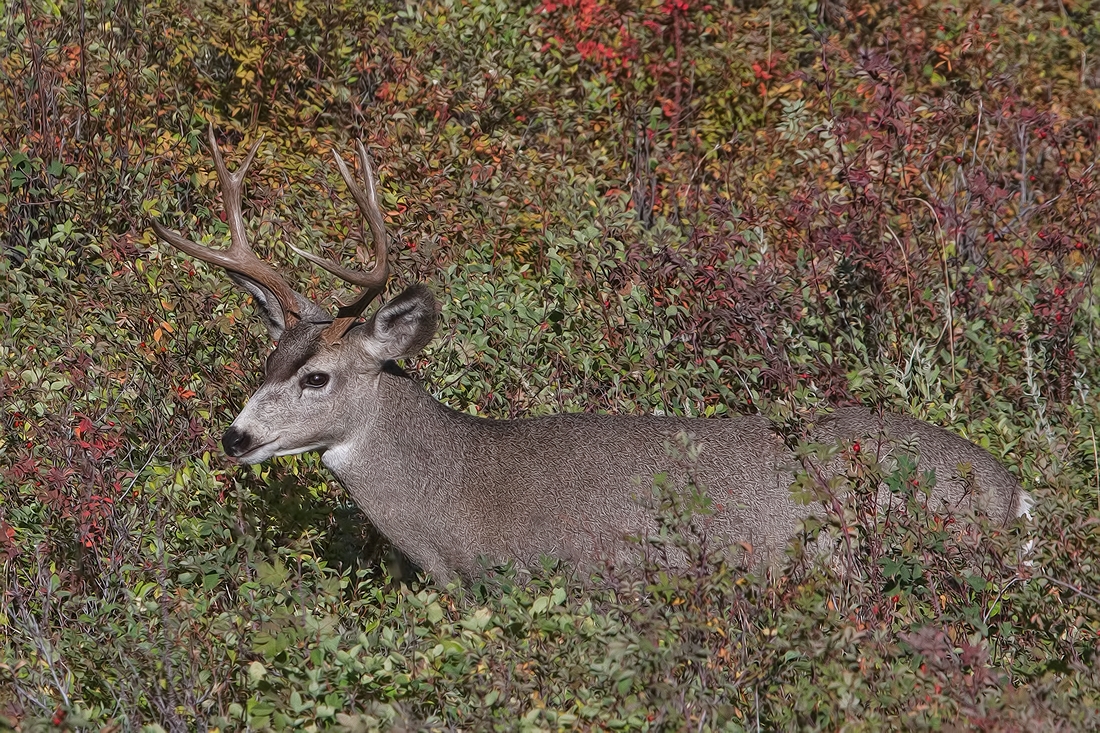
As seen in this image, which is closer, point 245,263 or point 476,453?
point 476,453

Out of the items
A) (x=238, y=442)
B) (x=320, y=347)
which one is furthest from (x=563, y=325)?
(x=238, y=442)

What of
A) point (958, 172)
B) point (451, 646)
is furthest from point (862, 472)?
→ point (958, 172)

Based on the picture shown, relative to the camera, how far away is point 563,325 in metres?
7.52

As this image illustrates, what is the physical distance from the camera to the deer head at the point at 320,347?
5605 mm

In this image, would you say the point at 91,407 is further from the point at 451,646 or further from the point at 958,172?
the point at 958,172

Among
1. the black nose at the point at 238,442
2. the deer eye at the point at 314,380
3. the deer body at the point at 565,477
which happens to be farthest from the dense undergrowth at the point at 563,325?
the deer eye at the point at 314,380

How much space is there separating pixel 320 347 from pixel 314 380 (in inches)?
5.7

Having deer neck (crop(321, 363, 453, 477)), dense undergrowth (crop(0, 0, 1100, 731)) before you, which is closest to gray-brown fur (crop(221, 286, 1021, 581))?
deer neck (crop(321, 363, 453, 477))

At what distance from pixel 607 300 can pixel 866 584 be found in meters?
2.81

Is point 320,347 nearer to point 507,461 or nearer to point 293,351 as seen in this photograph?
point 293,351

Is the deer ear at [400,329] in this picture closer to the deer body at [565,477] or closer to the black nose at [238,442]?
the deer body at [565,477]

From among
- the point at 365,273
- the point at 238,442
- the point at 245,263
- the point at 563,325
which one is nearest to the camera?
the point at 238,442

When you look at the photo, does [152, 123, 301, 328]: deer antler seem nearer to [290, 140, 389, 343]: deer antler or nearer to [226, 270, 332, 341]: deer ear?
[226, 270, 332, 341]: deer ear

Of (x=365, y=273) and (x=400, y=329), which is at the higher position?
(x=365, y=273)
